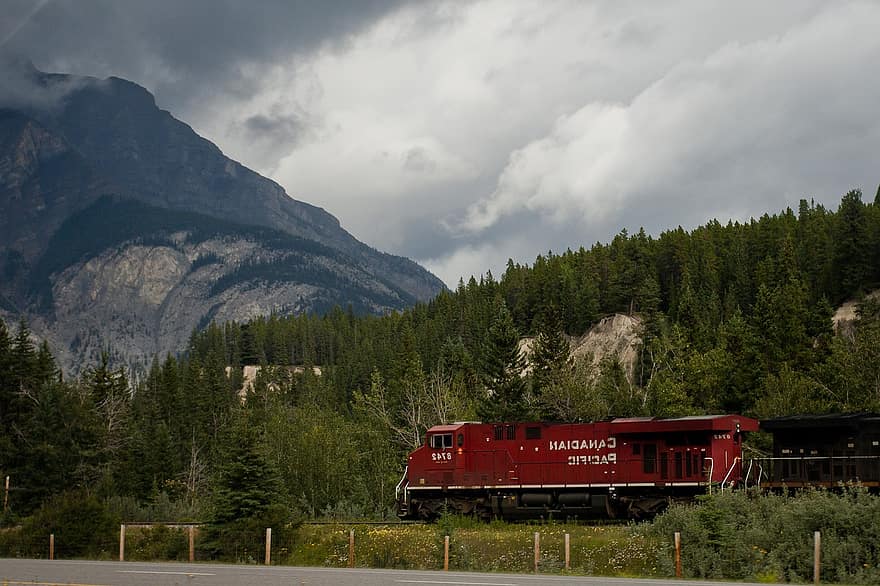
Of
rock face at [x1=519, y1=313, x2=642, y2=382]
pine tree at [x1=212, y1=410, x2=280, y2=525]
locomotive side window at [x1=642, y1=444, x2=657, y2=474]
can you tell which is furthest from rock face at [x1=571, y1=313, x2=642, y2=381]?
pine tree at [x1=212, y1=410, x2=280, y2=525]

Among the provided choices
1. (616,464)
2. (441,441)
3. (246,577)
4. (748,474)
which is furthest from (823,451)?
(246,577)

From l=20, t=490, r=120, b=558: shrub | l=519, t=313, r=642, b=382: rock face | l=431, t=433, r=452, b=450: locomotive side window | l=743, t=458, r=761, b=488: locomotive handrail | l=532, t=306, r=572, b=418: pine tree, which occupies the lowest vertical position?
l=20, t=490, r=120, b=558: shrub

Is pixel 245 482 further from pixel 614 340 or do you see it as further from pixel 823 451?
pixel 614 340

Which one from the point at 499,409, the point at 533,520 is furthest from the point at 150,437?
the point at 533,520

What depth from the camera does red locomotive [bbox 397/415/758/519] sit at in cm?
4066

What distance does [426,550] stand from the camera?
3475cm

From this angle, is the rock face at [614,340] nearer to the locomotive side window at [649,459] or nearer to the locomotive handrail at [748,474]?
the locomotive handrail at [748,474]

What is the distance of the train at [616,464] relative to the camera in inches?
1574

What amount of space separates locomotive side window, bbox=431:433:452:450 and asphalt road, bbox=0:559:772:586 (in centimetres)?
1784

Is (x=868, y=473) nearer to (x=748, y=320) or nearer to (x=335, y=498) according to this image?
(x=335, y=498)

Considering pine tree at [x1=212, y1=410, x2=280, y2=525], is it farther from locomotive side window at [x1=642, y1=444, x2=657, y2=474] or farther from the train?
locomotive side window at [x1=642, y1=444, x2=657, y2=474]

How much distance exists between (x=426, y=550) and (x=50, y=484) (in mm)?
49519

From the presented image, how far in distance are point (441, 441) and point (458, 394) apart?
44.4 meters

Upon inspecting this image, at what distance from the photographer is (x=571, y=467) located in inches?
1698
